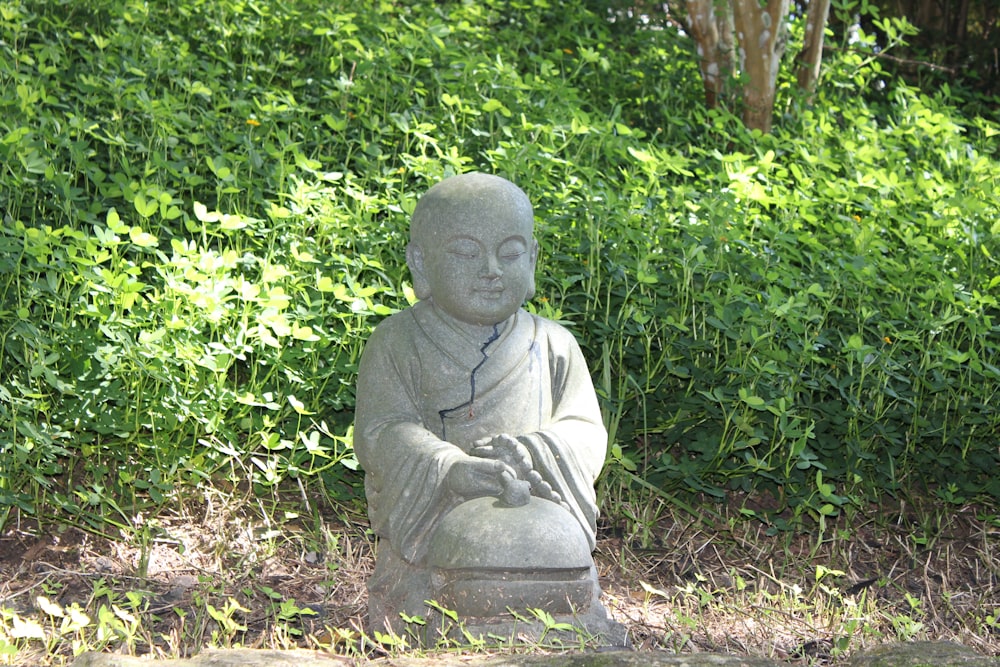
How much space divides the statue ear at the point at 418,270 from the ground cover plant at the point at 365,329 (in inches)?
26.2

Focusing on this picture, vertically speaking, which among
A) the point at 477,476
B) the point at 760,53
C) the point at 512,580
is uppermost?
the point at 760,53

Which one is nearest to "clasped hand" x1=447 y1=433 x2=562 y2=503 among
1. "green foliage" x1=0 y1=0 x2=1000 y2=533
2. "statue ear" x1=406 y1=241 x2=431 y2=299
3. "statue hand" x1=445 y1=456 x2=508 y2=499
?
"statue hand" x1=445 y1=456 x2=508 y2=499

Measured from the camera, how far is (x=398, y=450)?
3.52 m

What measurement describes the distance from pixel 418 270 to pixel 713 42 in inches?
144

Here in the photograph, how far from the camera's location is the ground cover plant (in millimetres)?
4160

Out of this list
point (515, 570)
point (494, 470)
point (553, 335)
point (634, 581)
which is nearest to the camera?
point (515, 570)

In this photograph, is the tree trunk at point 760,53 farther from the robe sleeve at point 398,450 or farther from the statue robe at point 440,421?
the robe sleeve at point 398,450

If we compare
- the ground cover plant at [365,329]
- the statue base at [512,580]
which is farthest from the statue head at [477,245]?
the ground cover plant at [365,329]

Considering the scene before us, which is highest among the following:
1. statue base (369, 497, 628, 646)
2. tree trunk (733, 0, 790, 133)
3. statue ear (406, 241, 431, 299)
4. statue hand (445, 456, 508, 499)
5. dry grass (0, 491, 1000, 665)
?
tree trunk (733, 0, 790, 133)

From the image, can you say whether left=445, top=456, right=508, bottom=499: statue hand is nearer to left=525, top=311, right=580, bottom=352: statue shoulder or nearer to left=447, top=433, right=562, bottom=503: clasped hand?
left=447, top=433, right=562, bottom=503: clasped hand

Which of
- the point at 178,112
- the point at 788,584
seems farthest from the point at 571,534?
the point at 178,112

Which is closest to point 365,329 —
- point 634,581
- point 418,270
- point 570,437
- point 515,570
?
point 418,270

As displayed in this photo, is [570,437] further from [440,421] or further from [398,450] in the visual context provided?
[398,450]

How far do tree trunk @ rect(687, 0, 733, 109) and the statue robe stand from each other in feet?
11.4
